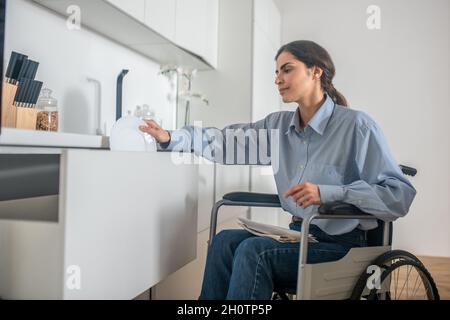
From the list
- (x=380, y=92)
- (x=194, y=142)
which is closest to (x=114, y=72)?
(x=194, y=142)

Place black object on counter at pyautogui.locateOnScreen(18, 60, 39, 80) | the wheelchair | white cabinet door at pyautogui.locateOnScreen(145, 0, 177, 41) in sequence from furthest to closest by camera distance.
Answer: white cabinet door at pyautogui.locateOnScreen(145, 0, 177, 41), black object on counter at pyautogui.locateOnScreen(18, 60, 39, 80), the wheelchair

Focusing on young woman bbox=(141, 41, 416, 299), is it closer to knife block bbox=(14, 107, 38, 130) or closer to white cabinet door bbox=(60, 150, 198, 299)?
white cabinet door bbox=(60, 150, 198, 299)

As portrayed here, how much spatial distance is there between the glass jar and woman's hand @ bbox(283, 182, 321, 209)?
81 cm

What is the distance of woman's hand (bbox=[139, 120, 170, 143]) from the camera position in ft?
4.75

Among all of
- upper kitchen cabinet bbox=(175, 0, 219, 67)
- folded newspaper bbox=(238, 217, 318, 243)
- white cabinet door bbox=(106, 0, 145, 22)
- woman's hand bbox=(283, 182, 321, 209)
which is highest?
upper kitchen cabinet bbox=(175, 0, 219, 67)

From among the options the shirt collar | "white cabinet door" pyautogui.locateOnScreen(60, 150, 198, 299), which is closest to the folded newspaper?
"white cabinet door" pyautogui.locateOnScreen(60, 150, 198, 299)

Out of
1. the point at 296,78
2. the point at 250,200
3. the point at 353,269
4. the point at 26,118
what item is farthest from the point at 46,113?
the point at 353,269

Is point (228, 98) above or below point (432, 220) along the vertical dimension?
above

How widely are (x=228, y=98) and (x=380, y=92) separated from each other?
126cm

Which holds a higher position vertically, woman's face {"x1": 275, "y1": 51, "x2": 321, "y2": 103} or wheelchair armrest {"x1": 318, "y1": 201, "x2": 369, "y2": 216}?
woman's face {"x1": 275, "y1": 51, "x2": 321, "y2": 103}

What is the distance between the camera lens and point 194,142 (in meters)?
1.55

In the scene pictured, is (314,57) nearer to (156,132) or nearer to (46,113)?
(156,132)

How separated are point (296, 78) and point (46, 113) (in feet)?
2.77
